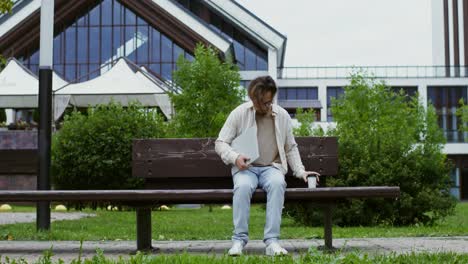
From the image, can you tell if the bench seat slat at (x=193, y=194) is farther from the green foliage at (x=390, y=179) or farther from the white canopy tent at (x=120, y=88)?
the white canopy tent at (x=120, y=88)

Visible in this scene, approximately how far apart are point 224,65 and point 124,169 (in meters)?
7.34

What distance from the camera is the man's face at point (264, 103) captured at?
585 cm

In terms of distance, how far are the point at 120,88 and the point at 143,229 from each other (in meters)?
17.2

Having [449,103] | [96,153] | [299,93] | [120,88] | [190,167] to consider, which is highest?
[299,93]

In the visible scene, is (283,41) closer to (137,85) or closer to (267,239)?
(137,85)

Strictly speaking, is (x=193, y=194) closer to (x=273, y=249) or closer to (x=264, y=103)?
(x=273, y=249)

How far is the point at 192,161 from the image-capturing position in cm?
654

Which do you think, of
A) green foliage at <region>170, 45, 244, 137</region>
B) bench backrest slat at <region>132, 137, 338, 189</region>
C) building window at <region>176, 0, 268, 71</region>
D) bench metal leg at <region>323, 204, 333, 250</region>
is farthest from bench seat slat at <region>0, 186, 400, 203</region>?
building window at <region>176, 0, 268, 71</region>

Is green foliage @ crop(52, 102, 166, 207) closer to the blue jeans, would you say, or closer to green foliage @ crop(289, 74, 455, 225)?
green foliage @ crop(289, 74, 455, 225)

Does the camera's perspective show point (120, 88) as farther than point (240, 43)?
No

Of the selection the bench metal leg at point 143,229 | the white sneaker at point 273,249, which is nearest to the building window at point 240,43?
the bench metal leg at point 143,229

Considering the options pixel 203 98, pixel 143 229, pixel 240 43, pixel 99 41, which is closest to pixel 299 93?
pixel 240 43

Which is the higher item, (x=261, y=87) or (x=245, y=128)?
(x=261, y=87)

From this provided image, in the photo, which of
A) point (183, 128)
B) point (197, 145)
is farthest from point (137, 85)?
point (197, 145)
